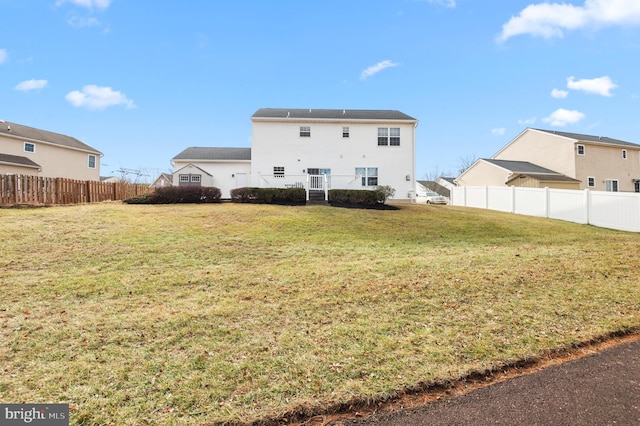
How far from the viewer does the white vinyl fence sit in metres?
13.7

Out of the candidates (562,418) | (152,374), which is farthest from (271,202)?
(562,418)

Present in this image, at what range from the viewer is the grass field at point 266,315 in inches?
108

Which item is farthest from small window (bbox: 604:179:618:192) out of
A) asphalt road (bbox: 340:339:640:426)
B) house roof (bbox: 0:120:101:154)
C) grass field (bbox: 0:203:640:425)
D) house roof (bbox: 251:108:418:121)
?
house roof (bbox: 0:120:101:154)

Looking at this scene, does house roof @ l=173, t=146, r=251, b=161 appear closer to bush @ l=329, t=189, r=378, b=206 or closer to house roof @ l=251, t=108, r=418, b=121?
house roof @ l=251, t=108, r=418, b=121

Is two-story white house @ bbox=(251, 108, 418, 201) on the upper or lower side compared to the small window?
upper

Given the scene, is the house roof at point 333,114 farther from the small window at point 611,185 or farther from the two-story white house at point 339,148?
the small window at point 611,185

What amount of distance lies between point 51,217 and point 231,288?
921 cm

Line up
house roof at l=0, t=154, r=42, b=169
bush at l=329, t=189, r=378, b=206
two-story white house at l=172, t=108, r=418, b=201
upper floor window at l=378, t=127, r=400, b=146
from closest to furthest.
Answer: bush at l=329, t=189, r=378, b=206
house roof at l=0, t=154, r=42, b=169
two-story white house at l=172, t=108, r=418, b=201
upper floor window at l=378, t=127, r=400, b=146

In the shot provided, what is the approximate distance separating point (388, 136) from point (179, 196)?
49.5 feet

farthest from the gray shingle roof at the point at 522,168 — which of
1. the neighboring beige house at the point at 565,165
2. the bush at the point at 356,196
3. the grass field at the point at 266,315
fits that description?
the grass field at the point at 266,315

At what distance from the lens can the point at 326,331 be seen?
12.6ft

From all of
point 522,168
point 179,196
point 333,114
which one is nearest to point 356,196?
point 179,196

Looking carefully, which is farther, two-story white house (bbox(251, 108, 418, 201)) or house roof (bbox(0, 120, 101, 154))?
house roof (bbox(0, 120, 101, 154))

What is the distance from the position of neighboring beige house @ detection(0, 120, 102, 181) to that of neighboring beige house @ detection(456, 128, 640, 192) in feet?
125
